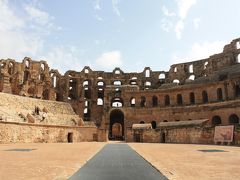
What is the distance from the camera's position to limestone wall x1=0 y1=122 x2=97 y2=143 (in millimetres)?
27734

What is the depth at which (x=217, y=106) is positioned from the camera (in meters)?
37.5

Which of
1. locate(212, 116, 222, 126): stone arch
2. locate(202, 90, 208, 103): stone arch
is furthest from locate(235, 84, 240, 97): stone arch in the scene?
locate(212, 116, 222, 126): stone arch

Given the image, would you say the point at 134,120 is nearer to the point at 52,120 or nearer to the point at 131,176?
the point at 52,120

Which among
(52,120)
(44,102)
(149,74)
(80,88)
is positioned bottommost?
(52,120)

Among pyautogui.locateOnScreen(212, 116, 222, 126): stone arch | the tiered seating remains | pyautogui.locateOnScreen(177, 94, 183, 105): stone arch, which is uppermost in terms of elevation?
pyautogui.locateOnScreen(177, 94, 183, 105): stone arch

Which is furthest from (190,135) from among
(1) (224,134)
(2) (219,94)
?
(2) (219,94)

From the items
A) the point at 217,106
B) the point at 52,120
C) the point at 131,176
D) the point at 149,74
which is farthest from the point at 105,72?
the point at 131,176

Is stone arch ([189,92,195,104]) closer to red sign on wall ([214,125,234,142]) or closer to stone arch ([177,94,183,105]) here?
stone arch ([177,94,183,105])

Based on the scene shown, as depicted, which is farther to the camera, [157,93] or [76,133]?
[157,93]

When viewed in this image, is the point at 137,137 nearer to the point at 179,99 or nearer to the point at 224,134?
the point at 179,99

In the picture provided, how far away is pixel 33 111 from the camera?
37.5 metres

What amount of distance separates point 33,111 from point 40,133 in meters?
6.32

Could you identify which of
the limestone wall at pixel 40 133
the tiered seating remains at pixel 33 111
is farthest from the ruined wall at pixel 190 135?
the tiered seating remains at pixel 33 111

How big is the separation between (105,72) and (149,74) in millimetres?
10100
